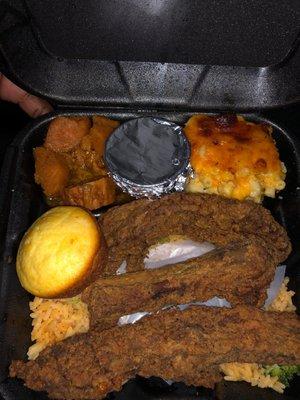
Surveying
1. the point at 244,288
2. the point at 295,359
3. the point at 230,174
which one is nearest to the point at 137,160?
the point at 230,174

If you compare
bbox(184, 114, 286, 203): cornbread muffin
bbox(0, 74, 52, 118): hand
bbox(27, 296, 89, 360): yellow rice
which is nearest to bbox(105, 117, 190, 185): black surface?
bbox(184, 114, 286, 203): cornbread muffin

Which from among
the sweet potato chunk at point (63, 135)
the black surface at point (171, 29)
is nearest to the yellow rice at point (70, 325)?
the sweet potato chunk at point (63, 135)

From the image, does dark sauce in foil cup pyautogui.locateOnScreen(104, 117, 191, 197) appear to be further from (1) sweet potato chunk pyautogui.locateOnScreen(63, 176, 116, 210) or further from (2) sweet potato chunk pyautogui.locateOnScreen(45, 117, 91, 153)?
(2) sweet potato chunk pyautogui.locateOnScreen(45, 117, 91, 153)

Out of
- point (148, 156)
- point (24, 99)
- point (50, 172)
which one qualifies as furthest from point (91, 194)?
point (24, 99)

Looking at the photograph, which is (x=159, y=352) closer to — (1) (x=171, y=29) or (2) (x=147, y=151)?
(2) (x=147, y=151)

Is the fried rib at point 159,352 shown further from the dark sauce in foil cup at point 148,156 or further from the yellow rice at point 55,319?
the dark sauce in foil cup at point 148,156
